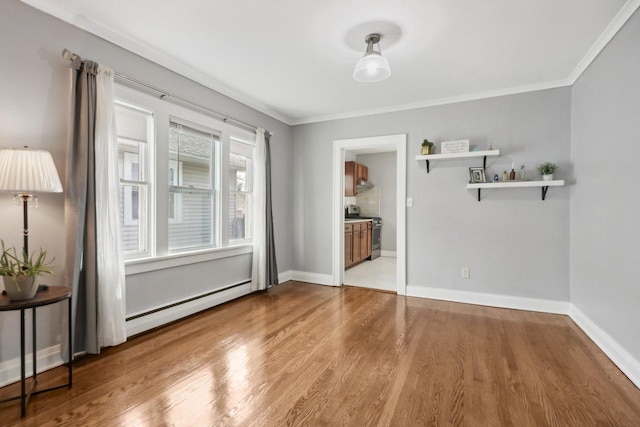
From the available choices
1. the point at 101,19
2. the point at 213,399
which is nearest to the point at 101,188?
the point at 101,19

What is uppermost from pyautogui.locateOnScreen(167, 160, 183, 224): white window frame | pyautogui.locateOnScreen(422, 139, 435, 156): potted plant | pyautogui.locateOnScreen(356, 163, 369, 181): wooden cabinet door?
pyautogui.locateOnScreen(356, 163, 369, 181): wooden cabinet door

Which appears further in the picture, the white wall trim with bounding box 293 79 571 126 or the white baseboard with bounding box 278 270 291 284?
the white baseboard with bounding box 278 270 291 284

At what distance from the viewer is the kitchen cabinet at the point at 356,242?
18.6 feet

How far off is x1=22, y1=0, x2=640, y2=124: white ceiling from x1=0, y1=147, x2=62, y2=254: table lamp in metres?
1.03

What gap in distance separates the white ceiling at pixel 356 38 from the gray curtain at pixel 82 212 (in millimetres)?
370

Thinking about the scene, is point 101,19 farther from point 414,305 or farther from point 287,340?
point 414,305

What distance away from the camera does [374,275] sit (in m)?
5.39

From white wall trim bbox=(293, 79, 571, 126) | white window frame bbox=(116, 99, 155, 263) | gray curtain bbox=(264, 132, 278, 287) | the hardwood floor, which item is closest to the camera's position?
the hardwood floor

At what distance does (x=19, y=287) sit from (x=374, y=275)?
4.55 m

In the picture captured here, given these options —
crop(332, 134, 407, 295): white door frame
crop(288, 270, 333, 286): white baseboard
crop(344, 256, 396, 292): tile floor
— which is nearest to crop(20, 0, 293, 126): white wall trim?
crop(332, 134, 407, 295): white door frame

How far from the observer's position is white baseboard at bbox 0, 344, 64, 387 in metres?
1.96

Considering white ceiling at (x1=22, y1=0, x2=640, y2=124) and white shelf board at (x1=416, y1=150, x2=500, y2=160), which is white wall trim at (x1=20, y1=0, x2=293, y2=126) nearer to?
white ceiling at (x1=22, y1=0, x2=640, y2=124)

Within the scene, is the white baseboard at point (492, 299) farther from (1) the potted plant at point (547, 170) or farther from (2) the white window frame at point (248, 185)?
(2) the white window frame at point (248, 185)

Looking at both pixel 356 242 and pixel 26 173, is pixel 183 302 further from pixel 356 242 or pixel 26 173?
pixel 356 242
